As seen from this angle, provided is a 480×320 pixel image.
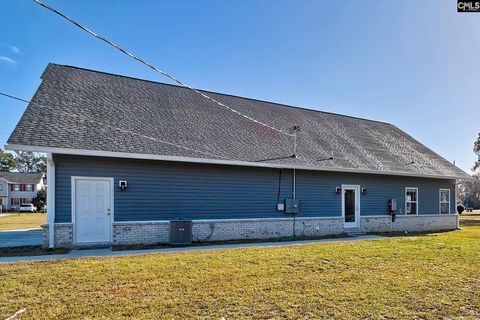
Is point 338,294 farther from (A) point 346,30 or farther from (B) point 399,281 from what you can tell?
(A) point 346,30

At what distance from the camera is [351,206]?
14250 mm

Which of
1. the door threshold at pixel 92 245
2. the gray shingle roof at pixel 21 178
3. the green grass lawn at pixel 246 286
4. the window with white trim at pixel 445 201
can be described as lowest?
the door threshold at pixel 92 245

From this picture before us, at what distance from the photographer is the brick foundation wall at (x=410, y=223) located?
568 inches

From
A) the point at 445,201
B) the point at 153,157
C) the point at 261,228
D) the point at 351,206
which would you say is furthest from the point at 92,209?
the point at 445,201

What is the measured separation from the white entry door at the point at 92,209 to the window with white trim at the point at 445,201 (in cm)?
1633

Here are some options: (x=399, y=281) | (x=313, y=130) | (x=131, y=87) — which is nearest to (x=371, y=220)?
(x=313, y=130)

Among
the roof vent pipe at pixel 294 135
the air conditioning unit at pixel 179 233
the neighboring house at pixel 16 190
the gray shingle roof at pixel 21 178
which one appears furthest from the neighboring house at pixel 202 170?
the gray shingle roof at pixel 21 178

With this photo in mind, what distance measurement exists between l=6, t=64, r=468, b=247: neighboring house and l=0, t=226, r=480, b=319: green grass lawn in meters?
2.50

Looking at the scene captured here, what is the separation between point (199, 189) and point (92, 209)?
10.7ft

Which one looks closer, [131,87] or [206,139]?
[206,139]

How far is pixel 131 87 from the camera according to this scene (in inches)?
550

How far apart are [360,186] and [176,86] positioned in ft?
31.3

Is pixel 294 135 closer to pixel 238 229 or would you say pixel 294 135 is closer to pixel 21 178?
pixel 238 229

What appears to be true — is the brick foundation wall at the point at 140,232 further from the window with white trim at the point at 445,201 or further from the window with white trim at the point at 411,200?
the window with white trim at the point at 445,201
